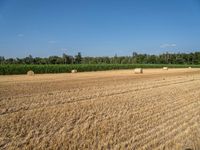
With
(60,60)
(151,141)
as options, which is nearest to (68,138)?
(151,141)

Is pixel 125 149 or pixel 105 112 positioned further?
pixel 105 112

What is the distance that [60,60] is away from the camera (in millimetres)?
105875

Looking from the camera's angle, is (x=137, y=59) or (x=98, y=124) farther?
(x=137, y=59)

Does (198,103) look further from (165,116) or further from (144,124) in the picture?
(144,124)

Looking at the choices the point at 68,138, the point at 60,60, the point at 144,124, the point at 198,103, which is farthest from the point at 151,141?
the point at 60,60

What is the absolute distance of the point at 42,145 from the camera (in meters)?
6.84

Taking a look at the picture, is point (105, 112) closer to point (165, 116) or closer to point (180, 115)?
point (165, 116)

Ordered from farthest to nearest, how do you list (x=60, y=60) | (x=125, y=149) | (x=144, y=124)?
1. (x=60, y=60)
2. (x=144, y=124)
3. (x=125, y=149)

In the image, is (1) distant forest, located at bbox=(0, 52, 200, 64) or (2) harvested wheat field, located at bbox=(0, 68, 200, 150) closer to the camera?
(2) harvested wheat field, located at bbox=(0, 68, 200, 150)

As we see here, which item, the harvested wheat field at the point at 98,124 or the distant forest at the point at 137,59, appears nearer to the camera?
the harvested wheat field at the point at 98,124

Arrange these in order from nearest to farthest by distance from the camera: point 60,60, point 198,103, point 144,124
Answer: point 144,124 < point 198,103 < point 60,60

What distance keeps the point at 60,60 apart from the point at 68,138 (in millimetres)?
99780

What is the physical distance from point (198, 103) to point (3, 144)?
9.53 metres

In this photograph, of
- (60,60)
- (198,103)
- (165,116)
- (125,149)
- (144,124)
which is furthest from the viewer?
(60,60)
